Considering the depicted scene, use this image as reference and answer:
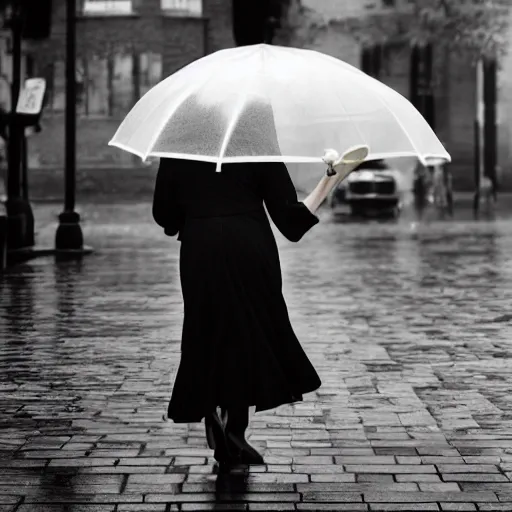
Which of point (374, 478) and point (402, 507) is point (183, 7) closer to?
point (374, 478)

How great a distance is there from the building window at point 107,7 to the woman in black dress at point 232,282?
35.9 meters

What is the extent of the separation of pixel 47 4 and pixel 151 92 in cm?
2878

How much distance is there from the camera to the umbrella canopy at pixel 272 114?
5.62m

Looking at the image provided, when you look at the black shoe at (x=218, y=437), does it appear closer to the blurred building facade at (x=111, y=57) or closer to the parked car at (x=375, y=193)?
the parked car at (x=375, y=193)

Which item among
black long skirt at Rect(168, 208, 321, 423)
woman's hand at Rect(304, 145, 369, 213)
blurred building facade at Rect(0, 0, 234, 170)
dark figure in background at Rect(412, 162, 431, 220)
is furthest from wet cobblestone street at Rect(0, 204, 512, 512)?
blurred building facade at Rect(0, 0, 234, 170)

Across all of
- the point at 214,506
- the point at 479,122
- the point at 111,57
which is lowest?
the point at 214,506

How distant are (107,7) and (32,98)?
74.5 feet

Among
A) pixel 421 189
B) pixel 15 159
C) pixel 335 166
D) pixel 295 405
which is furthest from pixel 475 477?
pixel 421 189

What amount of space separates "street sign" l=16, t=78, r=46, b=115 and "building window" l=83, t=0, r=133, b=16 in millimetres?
22325

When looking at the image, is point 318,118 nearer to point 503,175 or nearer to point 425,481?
point 425,481

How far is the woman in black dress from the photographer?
5816 millimetres

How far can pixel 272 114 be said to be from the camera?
5684 mm

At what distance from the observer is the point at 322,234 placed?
23797 millimetres

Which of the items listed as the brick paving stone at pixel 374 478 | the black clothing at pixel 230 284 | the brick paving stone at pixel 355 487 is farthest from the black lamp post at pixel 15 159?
the brick paving stone at pixel 355 487
